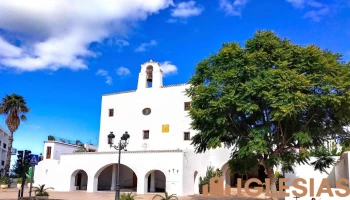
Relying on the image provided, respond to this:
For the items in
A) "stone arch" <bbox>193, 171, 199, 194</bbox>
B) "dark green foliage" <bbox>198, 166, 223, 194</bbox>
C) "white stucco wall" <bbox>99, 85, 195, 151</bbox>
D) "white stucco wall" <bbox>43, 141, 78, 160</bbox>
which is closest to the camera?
"stone arch" <bbox>193, 171, 199, 194</bbox>

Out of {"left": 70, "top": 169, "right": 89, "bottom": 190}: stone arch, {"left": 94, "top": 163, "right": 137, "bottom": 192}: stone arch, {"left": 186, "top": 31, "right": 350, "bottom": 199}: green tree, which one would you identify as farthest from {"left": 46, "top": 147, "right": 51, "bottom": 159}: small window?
{"left": 186, "top": 31, "right": 350, "bottom": 199}: green tree

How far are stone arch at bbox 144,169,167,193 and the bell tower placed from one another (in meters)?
8.76

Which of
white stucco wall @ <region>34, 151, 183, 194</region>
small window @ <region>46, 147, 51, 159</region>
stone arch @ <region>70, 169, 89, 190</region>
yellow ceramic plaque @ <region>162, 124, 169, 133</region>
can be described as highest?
yellow ceramic plaque @ <region>162, 124, 169, 133</region>

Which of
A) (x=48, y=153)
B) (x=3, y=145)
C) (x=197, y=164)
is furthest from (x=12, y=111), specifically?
(x=3, y=145)

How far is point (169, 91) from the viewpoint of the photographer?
32625 mm

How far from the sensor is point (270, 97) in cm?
1571

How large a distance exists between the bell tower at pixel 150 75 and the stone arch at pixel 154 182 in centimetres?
876

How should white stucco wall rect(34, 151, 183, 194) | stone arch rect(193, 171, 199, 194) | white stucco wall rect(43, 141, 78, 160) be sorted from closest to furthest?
1. white stucco wall rect(34, 151, 183, 194)
2. stone arch rect(193, 171, 199, 194)
3. white stucco wall rect(43, 141, 78, 160)

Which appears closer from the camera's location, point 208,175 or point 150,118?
point 208,175

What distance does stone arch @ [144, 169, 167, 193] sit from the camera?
27.5 metres

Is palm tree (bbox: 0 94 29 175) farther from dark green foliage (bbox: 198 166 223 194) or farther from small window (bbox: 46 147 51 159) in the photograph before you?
dark green foliage (bbox: 198 166 223 194)

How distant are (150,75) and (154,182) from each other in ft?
36.1

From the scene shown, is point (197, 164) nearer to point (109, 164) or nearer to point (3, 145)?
point (109, 164)

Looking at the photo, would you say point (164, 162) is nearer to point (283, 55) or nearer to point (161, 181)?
point (161, 181)
